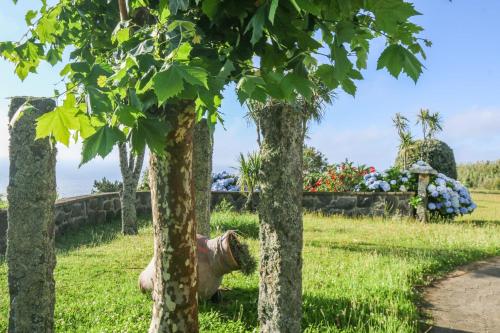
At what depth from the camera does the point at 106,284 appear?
6695mm

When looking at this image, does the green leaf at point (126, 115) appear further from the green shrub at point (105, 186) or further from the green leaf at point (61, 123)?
the green shrub at point (105, 186)

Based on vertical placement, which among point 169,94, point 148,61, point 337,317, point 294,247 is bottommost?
point 337,317

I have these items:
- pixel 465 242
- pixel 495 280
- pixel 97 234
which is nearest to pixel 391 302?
pixel 495 280

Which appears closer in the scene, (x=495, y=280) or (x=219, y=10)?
(x=219, y=10)

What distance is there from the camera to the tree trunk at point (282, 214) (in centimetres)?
420

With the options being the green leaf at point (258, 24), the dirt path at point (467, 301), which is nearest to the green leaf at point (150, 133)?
the green leaf at point (258, 24)

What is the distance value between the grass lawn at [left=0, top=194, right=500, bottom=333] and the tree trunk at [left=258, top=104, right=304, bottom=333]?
0.72m

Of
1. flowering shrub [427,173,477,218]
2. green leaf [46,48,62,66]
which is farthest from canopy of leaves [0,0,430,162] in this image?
flowering shrub [427,173,477,218]

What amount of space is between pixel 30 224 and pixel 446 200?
12.7 meters

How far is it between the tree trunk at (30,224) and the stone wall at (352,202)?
1074 centimetres

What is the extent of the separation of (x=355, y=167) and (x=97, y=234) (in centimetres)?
1021

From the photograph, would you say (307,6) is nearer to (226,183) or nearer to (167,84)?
(167,84)

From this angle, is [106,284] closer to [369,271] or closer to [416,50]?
[369,271]

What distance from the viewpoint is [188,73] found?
1980 mm
